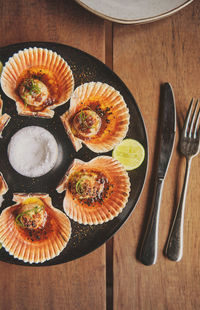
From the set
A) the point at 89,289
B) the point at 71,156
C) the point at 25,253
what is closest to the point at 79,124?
the point at 71,156

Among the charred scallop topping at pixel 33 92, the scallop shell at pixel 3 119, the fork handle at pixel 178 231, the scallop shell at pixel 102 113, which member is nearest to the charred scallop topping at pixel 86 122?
the scallop shell at pixel 102 113

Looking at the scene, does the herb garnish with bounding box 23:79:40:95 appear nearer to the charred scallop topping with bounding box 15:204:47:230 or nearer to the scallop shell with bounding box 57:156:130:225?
the scallop shell with bounding box 57:156:130:225

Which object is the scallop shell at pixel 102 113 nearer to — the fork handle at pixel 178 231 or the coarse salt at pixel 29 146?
the coarse salt at pixel 29 146

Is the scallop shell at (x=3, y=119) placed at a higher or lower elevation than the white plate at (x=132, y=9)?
lower

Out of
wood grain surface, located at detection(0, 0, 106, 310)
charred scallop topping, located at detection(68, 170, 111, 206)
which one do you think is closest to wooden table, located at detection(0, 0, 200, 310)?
wood grain surface, located at detection(0, 0, 106, 310)

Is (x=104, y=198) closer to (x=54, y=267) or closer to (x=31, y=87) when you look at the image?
(x=54, y=267)

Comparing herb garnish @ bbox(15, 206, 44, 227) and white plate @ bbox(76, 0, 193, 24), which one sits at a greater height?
white plate @ bbox(76, 0, 193, 24)

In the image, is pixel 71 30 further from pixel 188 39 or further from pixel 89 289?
pixel 89 289
